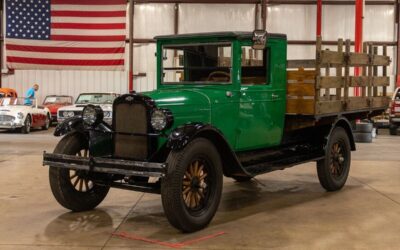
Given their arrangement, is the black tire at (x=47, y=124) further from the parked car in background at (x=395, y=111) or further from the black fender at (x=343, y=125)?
the black fender at (x=343, y=125)

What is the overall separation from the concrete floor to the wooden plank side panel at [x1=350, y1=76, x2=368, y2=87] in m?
1.49

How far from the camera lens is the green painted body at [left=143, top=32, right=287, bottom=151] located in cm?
Result: 541

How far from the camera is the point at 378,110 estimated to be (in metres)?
8.32

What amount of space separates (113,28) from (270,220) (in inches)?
693

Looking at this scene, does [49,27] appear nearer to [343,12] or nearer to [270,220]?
[343,12]

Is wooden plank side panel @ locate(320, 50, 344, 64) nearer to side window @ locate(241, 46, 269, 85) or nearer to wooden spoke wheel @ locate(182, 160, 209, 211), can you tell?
side window @ locate(241, 46, 269, 85)

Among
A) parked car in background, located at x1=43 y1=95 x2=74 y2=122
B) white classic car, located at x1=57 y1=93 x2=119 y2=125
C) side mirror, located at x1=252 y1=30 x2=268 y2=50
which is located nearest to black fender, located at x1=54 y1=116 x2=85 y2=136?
side mirror, located at x1=252 y1=30 x2=268 y2=50

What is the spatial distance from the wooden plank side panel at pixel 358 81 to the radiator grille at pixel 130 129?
139 inches

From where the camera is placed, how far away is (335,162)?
7.42 meters

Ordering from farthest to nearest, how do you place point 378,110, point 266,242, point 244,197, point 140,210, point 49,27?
point 49,27 < point 378,110 < point 244,197 < point 140,210 < point 266,242

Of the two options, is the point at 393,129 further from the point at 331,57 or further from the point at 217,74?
the point at 217,74

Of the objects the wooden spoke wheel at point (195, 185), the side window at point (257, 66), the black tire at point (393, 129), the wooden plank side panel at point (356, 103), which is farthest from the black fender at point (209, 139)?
the black tire at point (393, 129)

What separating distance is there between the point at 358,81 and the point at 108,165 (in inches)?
168

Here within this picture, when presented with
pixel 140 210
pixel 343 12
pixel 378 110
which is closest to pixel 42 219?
pixel 140 210
